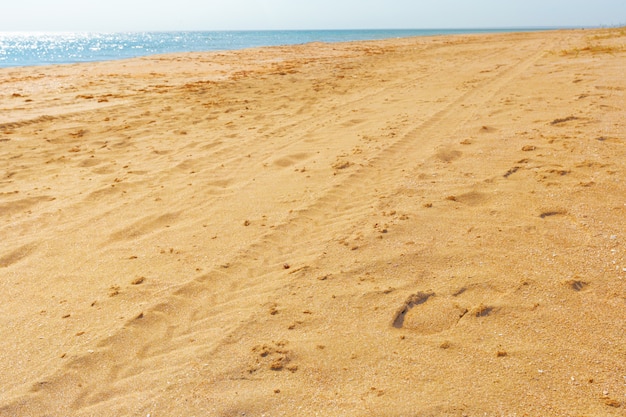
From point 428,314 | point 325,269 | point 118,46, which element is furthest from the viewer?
point 118,46

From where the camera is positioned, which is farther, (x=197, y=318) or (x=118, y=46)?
(x=118, y=46)

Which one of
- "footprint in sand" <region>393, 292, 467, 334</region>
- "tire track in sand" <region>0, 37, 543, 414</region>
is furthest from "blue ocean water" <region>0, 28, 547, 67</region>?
"footprint in sand" <region>393, 292, 467, 334</region>

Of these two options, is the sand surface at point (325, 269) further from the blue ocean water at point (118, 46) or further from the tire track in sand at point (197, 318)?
the blue ocean water at point (118, 46)

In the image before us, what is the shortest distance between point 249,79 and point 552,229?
968 cm

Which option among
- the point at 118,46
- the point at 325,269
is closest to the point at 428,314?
the point at 325,269

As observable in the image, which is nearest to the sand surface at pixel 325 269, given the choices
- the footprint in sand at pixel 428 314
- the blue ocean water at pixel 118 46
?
the footprint in sand at pixel 428 314

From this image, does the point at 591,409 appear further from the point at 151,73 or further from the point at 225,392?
the point at 151,73

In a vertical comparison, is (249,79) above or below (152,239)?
above

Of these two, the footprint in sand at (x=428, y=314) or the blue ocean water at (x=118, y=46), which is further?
the blue ocean water at (x=118, y=46)

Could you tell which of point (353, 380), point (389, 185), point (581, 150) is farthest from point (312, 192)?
point (581, 150)

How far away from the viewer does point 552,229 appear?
10.9 ft

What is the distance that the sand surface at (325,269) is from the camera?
7.04 feet

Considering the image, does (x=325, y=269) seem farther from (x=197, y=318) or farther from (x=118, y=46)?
(x=118, y=46)

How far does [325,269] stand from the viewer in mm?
3035
